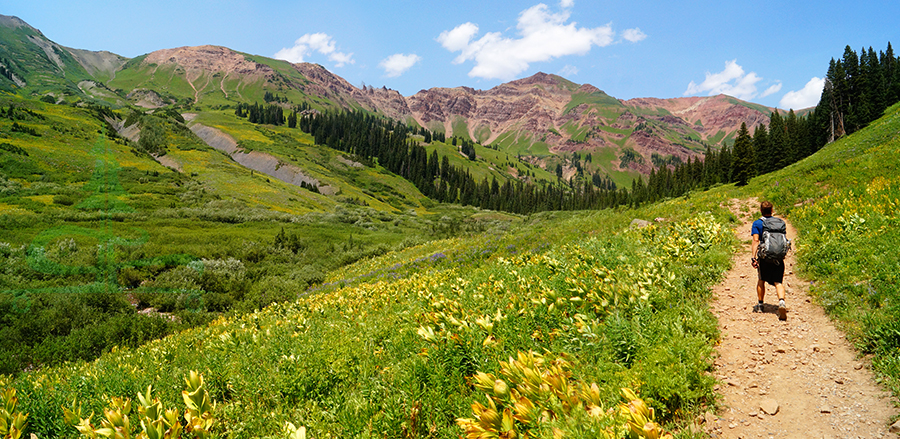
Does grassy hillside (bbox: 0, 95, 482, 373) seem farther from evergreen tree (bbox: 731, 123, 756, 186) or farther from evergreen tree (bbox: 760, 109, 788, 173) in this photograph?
evergreen tree (bbox: 760, 109, 788, 173)

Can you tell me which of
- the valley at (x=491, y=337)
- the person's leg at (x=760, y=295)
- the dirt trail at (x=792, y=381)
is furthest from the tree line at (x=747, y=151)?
the dirt trail at (x=792, y=381)

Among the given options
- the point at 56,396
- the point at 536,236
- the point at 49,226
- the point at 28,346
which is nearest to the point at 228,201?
the point at 49,226

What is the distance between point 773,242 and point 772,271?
2.01ft

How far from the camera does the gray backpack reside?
6.90 meters

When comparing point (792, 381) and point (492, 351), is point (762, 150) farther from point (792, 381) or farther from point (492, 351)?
point (492, 351)

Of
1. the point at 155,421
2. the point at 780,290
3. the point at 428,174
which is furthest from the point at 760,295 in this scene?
the point at 428,174

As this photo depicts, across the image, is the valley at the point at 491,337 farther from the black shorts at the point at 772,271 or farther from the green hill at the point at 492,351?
the black shorts at the point at 772,271

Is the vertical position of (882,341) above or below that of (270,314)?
above

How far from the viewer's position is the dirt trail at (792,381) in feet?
12.4

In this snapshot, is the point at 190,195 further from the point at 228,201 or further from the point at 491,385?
the point at 491,385

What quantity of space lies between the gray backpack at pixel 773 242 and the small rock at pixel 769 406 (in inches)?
157

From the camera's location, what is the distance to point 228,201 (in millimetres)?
48781

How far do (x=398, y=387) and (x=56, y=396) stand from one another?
14.3 ft

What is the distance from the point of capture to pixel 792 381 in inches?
180
